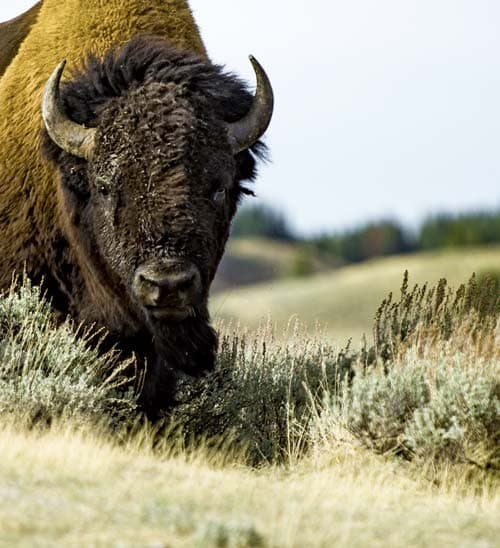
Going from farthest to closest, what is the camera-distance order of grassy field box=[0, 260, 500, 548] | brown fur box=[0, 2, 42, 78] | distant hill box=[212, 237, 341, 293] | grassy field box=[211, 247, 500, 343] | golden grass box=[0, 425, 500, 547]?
distant hill box=[212, 237, 341, 293]
grassy field box=[211, 247, 500, 343]
brown fur box=[0, 2, 42, 78]
grassy field box=[0, 260, 500, 548]
golden grass box=[0, 425, 500, 547]

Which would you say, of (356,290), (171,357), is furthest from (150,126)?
(356,290)

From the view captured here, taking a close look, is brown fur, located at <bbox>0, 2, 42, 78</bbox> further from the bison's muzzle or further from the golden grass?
the golden grass

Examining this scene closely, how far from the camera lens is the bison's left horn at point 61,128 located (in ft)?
27.8

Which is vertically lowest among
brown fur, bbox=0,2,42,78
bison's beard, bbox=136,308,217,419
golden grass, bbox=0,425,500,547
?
golden grass, bbox=0,425,500,547

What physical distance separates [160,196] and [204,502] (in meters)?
2.35

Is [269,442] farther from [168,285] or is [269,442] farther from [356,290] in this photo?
[356,290]

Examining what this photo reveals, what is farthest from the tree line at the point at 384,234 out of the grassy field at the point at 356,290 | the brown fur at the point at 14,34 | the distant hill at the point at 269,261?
the brown fur at the point at 14,34

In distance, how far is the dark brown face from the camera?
311 inches

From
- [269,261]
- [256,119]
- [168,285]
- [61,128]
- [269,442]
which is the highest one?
[256,119]

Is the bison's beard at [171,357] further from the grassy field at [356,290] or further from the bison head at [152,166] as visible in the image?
the grassy field at [356,290]

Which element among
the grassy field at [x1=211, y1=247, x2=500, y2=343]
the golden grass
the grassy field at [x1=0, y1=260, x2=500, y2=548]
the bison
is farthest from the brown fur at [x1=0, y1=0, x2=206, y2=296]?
the grassy field at [x1=211, y1=247, x2=500, y2=343]

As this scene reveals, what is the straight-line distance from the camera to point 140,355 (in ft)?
29.9

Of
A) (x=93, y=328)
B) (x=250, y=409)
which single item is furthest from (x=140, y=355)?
(x=250, y=409)

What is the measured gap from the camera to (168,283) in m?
7.79
